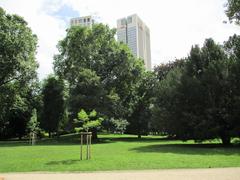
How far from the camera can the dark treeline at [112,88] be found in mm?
32719

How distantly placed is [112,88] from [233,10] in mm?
26599

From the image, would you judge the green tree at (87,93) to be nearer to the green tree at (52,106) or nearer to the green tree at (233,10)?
the green tree at (52,106)

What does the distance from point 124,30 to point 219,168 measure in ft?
202

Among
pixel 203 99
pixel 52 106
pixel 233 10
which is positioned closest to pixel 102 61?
pixel 52 106

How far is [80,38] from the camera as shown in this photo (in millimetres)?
54219

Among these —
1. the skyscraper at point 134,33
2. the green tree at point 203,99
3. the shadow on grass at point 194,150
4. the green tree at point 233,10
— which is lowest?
the shadow on grass at point 194,150

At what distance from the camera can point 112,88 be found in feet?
174

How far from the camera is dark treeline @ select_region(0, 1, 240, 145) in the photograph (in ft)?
107

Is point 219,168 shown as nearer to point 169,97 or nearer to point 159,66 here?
point 169,97

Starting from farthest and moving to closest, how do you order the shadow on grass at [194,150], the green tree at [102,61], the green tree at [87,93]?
the green tree at [102,61] → the green tree at [87,93] → the shadow on grass at [194,150]

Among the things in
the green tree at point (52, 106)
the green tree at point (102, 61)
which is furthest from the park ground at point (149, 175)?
the green tree at point (52, 106)

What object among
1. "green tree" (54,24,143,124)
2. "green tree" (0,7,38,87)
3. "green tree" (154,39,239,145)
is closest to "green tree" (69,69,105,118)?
"green tree" (54,24,143,124)

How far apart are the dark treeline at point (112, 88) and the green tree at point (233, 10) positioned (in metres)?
0.22

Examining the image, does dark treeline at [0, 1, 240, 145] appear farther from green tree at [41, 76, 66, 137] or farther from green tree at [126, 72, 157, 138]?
green tree at [126, 72, 157, 138]
